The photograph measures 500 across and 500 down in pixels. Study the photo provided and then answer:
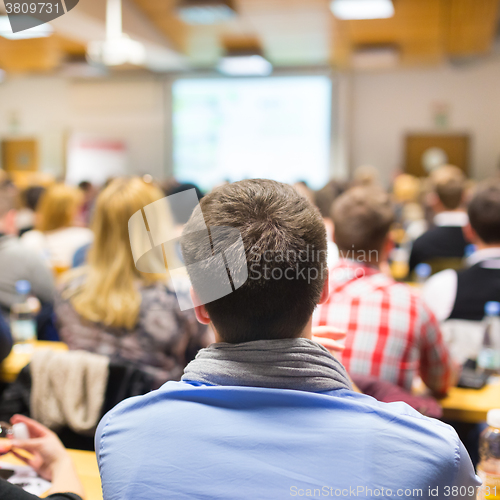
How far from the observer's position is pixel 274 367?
29.3 inches

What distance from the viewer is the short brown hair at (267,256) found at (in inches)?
30.3

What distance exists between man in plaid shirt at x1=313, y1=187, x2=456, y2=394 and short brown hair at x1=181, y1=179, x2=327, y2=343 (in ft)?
2.89

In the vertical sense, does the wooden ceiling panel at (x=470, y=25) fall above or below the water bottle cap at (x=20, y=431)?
above

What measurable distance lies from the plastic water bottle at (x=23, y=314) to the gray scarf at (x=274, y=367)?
2.07 meters

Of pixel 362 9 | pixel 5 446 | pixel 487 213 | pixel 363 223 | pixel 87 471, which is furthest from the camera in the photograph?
pixel 362 9

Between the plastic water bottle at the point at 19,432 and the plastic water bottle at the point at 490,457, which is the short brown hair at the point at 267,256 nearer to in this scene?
the plastic water bottle at the point at 19,432

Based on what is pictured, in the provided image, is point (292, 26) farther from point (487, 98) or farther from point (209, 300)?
point (209, 300)

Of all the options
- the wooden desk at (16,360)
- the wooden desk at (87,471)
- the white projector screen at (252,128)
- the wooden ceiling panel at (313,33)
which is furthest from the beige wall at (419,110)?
the wooden desk at (87,471)

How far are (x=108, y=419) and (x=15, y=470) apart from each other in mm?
490

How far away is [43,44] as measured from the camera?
7.78 meters

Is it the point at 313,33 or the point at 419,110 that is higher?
the point at 313,33

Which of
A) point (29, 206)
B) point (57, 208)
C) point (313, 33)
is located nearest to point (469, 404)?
point (57, 208)

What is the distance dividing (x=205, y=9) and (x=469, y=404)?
17.3 feet

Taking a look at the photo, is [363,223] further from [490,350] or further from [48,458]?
[48,458]
